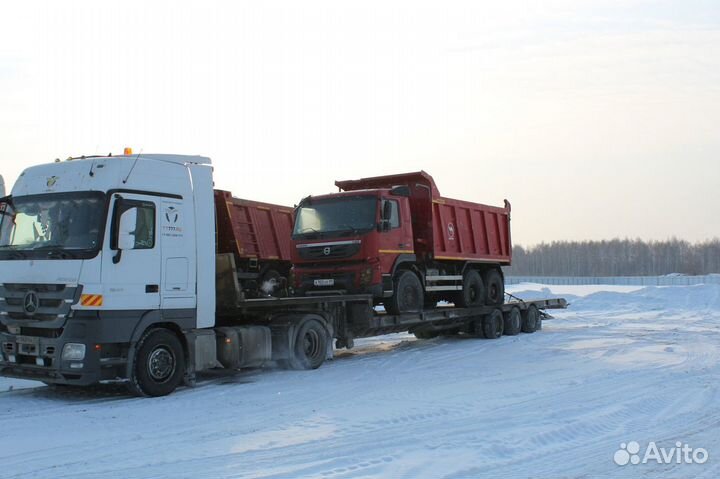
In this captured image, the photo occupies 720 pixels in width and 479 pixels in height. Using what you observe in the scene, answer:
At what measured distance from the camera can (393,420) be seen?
26.8 ft

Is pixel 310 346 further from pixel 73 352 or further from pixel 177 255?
pixel 73 352

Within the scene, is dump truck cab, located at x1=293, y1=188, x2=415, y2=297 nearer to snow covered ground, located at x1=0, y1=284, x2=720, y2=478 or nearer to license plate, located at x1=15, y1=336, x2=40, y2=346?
snow covered ground, located at x1=0, y1=284, x2=720, y2=478

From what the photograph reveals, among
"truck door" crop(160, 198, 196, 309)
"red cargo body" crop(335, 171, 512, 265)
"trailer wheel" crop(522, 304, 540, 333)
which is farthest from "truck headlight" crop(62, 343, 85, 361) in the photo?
"trailer wheel" crop(522, 304, 540, 333)

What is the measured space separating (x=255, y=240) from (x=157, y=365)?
22.1ft

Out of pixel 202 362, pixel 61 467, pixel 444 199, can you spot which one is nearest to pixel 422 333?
pixel 444 199

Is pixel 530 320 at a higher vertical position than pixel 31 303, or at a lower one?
lower

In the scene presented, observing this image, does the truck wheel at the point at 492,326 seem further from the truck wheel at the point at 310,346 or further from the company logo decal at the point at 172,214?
the company logo decal at the point at 172,214

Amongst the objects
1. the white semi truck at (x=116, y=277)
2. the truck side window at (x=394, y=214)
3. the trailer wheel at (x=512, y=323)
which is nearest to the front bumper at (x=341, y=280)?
the truck side window at (x=394, y=214)

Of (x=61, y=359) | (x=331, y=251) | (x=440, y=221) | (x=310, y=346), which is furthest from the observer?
(x=440, y=221)

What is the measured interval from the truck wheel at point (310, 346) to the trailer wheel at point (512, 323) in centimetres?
744

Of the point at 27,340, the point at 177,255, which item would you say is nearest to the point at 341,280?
the point at 177,255

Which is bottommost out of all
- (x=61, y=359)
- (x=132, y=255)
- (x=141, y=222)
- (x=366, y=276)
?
(x=61, y=359)

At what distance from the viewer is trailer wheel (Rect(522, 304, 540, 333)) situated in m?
20.0

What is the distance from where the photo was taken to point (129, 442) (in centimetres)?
736
